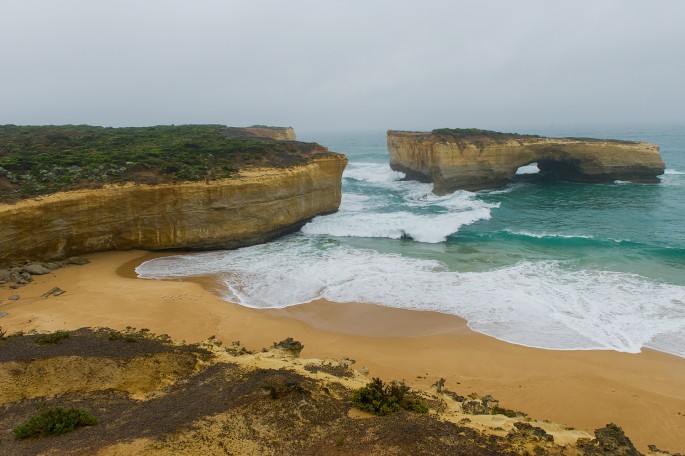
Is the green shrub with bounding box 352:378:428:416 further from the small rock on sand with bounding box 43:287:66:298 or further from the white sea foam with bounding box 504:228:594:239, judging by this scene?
the white sea foam with bounding box 504:228:594:239

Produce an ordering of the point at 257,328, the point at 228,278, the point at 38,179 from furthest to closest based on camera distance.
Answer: the point at 38,179
the point at 228,278
the point at 257,328

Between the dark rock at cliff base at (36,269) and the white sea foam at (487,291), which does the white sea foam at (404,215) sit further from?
the dark rock at cliff base at (36,269)

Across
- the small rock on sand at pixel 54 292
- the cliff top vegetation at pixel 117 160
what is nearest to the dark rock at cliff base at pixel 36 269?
the small rock on sand at pixel 54 292

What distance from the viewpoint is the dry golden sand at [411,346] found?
906 cm

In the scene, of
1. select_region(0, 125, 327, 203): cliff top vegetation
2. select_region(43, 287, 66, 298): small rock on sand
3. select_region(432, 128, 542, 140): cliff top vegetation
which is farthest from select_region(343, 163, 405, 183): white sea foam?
select_region(43, 287, 66, 298): small rock on sand

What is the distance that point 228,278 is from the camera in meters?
16.9

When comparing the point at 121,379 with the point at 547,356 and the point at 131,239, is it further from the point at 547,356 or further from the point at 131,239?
the point at 131,239

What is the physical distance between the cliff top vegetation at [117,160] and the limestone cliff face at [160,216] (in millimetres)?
819

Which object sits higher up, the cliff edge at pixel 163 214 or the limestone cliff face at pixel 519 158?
the limestone cliff face at pixel 519 158

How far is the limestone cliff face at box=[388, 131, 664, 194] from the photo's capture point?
116ft

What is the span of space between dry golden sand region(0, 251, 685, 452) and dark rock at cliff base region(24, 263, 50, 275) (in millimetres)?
342

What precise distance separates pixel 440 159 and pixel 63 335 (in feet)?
101

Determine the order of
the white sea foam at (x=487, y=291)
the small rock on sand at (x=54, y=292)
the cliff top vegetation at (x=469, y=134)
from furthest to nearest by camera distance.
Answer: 1. the cliff top vegetation at (x=469, y=134)
2. the small rock on sand at (x=54, y=292)
3. the white sea foam at (x=487, y=291)

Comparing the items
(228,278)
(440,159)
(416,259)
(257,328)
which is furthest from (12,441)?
(440,159)
